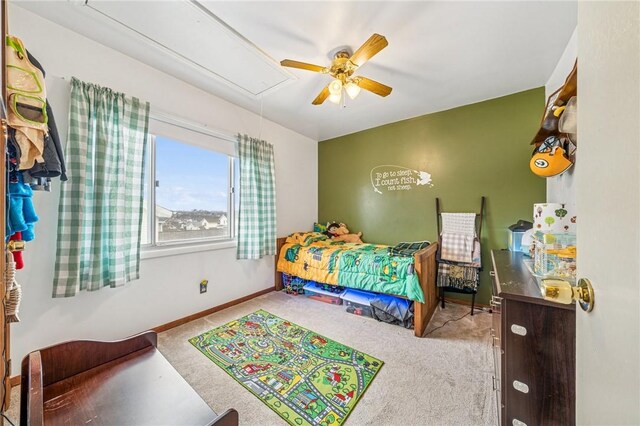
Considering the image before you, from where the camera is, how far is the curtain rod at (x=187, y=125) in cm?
222

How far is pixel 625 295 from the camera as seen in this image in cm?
41

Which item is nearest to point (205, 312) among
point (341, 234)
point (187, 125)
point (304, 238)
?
point (304, 238)

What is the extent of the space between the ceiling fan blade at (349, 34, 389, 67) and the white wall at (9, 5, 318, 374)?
1.80 meters

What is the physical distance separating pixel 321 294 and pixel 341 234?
1071 millimetres

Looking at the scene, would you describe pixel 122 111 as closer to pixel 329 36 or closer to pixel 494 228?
pixel 329 36

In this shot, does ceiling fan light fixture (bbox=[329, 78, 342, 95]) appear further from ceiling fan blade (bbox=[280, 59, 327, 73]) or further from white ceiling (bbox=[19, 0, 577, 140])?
white ceiling (bbox=[19, 0, 577, 140])

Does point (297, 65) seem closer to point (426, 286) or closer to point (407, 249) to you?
point (407, 249)

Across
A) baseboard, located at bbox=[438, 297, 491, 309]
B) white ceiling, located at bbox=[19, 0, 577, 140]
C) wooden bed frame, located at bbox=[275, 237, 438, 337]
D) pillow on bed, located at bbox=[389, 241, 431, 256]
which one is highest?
white ceiling, located at bbox=[19, 0, 577, 140]

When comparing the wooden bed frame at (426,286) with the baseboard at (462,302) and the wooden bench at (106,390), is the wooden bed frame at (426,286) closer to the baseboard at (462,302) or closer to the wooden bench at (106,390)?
the baseboard at (462,302)

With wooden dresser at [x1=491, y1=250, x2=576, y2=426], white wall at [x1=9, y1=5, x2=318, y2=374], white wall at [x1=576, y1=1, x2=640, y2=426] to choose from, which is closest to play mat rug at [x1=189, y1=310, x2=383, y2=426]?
white wall at [x1=9, y1=5, x2=318, y2=374]

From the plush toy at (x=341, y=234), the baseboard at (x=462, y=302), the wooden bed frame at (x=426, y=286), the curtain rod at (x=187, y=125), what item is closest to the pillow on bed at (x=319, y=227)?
the plush toy at (x=341, y=234)

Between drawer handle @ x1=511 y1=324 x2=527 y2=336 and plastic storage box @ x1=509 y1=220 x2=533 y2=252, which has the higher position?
plastic storage box @ x1=509 y1=220 x2=533 y2=252

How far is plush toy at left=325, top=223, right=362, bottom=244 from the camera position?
372cm

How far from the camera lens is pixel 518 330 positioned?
1.05 metres
